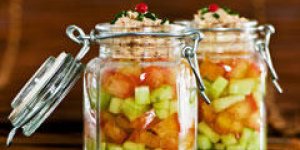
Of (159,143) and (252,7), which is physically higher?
(252,7)

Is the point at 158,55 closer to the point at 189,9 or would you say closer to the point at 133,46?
the point at 133,46

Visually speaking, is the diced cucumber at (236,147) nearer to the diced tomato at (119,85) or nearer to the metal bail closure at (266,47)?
the metal bail closure at (266,47)

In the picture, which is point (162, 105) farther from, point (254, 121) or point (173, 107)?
point (254, 121)

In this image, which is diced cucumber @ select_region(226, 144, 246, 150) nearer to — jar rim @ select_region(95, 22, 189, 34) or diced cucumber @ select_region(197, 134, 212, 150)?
diced cucumber @ select_region(197, 134, 212, 150)

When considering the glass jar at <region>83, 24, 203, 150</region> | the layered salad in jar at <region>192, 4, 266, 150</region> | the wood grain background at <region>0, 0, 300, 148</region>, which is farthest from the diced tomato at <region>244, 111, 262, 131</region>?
the wood grain background at <region>0, 0, 300, 148</region>

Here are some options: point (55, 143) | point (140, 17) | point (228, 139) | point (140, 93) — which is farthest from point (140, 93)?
point (55, 143)

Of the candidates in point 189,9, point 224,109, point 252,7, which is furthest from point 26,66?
point 224,109

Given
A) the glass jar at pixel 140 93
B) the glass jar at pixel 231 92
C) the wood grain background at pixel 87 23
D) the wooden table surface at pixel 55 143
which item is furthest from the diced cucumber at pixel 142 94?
the wood grain background at pixel 87 23
